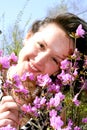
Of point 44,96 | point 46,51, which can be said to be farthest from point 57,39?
point 44,96

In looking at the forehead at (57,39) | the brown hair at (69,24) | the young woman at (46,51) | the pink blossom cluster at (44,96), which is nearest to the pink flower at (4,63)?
the pink blossom cluster at (44,96)

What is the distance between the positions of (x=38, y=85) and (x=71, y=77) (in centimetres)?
16

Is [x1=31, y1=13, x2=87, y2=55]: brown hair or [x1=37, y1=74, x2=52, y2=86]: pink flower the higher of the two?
[x1=31, y1=13, x2=87, y2=55]: brown hair

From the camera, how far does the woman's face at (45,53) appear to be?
1665 millimetres

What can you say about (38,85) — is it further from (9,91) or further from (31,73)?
(9,91)

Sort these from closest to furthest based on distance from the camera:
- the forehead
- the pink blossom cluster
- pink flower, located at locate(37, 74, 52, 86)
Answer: the pink blossom cluster
pink flower, located at locate(37, 74, 52, 86)
the forehead

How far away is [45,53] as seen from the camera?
172 cm

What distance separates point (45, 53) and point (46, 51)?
0.07 ft

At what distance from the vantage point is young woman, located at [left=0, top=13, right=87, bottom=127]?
159 centimetres

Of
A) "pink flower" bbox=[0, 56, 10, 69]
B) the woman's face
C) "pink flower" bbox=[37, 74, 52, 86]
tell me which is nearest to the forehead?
the woman's face

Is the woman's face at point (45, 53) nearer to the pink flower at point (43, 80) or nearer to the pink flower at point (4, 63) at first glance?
the pink flower at point (43, 80)

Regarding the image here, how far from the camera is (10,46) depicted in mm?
3152

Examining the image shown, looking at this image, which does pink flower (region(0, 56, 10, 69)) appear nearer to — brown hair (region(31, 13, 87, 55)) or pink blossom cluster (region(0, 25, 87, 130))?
pink blossom cluster (region(0, 25, 87, 130))

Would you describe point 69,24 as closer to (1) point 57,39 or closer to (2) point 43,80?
(1) point 57,39
